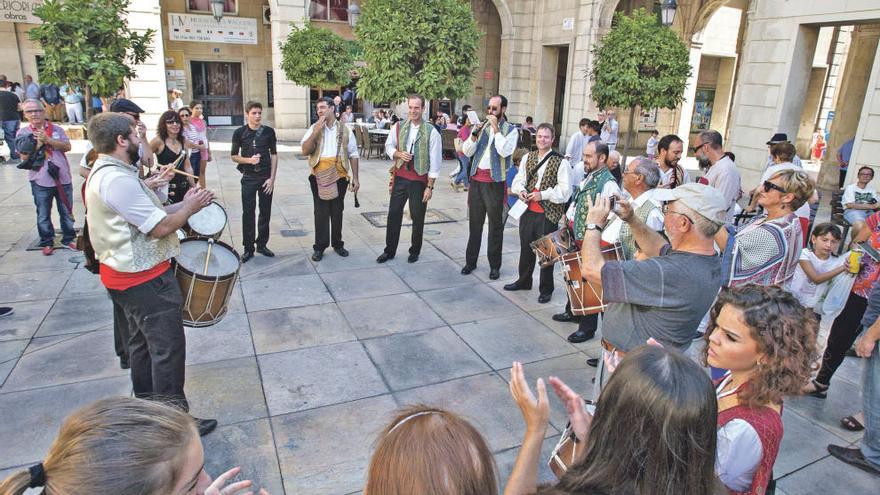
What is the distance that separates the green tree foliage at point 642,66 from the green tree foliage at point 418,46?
2.16 metres

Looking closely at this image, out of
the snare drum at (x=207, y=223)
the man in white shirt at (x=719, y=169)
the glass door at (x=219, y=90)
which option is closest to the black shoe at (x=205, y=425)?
the snare drum at (x=207, y=223)

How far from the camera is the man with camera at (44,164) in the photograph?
6.73 m

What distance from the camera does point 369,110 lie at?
2269 centimetres

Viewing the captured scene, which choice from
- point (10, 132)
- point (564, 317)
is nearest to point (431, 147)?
point (564, 317)

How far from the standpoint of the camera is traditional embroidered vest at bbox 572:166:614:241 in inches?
194

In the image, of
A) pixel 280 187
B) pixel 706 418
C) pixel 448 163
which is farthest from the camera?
pixel 448 163

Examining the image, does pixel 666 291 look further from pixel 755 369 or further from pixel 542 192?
pixel 542 192

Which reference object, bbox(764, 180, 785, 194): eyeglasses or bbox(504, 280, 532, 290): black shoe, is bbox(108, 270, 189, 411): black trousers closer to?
bbox(504, 280, 532, 290): black shoe

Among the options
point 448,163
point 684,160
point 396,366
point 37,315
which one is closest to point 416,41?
point 396,366

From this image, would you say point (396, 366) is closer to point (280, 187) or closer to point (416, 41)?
point (416, 41)

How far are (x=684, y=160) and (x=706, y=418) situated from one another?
18433 millimetres

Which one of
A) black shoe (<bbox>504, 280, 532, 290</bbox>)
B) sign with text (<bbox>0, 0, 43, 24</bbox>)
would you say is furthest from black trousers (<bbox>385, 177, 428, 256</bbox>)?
sign with text (<bbox>0, 0, 43, 24</bbox>)

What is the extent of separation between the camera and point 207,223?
493 cm

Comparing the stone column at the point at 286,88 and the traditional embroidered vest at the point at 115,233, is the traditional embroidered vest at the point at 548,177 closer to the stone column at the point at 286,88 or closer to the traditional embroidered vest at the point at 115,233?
the traditional embroidered vest at the point at 115,233
